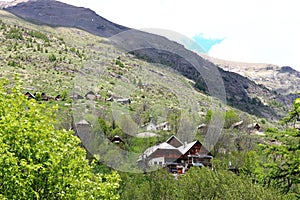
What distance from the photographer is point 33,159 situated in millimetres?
10422

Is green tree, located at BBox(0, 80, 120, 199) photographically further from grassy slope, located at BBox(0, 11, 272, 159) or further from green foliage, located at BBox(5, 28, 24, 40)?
green foliage, located at BBox(5, 28, 24, 40)

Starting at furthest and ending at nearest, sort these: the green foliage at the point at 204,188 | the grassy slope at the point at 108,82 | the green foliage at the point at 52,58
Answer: the green foliage at the point at 52,58, the grassy slope at the point at 108,82, the green foliage at the point at 204,188

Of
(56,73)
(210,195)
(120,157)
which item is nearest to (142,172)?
(120,157)

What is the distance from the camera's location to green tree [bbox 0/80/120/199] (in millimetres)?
9477

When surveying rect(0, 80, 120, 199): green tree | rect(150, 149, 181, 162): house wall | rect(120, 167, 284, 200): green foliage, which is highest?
Answer: rect(0, 80, 120, 199): green tree

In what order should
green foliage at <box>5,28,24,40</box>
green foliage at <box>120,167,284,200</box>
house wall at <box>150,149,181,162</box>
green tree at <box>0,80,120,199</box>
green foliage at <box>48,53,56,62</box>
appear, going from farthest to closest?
green foliage at <box>5,28,24,40</box>, green foliage at <box>48,53,56,62</box>, house wall at <box>150,149,181,162</box>, green foliage at <box>120,167,284,200</box>, green tree at <box>0,80,120,199</box>

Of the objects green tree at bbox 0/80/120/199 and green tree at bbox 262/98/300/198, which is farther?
green tree at bbox 262/98/300/198

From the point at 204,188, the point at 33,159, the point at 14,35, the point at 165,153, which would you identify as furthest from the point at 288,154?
the point at 14,35

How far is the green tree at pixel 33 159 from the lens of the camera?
9.48 m

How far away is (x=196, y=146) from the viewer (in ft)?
193

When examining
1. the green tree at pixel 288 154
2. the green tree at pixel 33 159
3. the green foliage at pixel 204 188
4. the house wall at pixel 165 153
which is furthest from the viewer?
the house wall at pixel 165 153

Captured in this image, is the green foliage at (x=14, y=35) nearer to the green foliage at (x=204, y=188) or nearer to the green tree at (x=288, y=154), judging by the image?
the green foliage at (x=204, y=188)

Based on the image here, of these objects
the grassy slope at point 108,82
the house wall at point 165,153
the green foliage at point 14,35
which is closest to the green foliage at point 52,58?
the grassy slope at point 108,82

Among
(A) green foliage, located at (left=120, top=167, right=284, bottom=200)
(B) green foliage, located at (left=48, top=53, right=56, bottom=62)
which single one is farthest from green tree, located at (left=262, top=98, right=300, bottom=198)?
(B) green foliage, located at (left=48, top=53, right=56, bottom=62)
